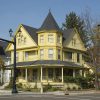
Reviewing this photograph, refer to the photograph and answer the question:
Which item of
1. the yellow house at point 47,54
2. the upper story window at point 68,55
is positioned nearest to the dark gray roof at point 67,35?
the yellow house at point 47,54

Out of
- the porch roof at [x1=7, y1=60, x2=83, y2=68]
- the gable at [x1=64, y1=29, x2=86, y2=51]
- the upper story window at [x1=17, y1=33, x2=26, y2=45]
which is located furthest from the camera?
the gable at [x1=64, y1=29, x2=86, y2=51]

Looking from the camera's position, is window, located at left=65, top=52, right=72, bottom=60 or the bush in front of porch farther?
window, located at left=65, top=52, right=72, bottom=60

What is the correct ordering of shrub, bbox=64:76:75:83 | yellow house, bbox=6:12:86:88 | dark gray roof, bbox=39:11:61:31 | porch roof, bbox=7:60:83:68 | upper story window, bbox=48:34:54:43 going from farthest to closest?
1. dark gray roof, bbox=39:11:61:31
2. upper story window, bbox=48:34:54:43
3. yellow house, bbox=6:12:86:88
4. shrub, bbox=64:76:75:83
5. porch roof, bbox=7:60:83:68

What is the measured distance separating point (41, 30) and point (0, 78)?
693 inches

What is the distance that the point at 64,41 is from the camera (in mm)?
61250

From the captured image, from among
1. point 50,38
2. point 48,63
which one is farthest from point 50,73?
point 50,38

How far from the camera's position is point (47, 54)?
5812 centimetres

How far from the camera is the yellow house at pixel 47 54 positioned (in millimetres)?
57062

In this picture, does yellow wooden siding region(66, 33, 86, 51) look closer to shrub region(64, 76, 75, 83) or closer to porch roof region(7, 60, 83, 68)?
porch roof region(7, 60, 83, 68)

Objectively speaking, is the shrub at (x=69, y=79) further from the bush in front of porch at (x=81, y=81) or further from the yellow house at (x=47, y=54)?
the yellow house at (x=47, y=54)

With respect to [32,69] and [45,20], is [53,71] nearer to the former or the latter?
[32,69]

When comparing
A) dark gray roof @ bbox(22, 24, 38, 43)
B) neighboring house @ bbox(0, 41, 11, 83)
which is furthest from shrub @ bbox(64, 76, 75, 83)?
neighboring house @ bbox(0, 41, 11, 83)

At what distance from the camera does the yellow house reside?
57.1 meters

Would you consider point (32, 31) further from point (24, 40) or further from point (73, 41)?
point (73, 41)
